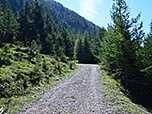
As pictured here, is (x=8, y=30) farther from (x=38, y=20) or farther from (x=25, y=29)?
(x=38, y=20)

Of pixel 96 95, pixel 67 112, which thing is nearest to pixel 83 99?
pixel 96 95

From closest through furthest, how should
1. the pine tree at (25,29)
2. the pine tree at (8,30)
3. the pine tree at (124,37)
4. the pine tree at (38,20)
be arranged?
the pine tree at (124,37), the pine tree at (8,30), the pine tree at (25,29), the pine tree at (38,20)

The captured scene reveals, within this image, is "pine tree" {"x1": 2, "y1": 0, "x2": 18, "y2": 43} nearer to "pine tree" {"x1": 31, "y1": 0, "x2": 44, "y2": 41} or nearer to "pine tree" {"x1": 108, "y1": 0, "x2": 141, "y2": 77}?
"pine tree" {"x1": 31, "y1": 0, "x2": 44, "y2": 41}

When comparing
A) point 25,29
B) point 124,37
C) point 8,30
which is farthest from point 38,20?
point 124,37

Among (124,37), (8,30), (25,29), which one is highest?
(25,29)

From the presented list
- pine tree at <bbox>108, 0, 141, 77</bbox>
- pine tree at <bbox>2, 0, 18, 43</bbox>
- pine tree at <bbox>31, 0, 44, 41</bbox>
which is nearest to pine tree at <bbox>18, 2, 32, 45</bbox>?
pine tree at <bbox>31, 0, 44, 41</bbox>

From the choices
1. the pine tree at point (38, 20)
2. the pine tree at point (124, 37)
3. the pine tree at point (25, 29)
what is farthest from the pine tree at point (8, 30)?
the pine tree at point (124, 37)

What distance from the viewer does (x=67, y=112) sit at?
664 cm

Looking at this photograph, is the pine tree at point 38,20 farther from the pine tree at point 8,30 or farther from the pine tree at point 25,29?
the pine tree at point 8,30

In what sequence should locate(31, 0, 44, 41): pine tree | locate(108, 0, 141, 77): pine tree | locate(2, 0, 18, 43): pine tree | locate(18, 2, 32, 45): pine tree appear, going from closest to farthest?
locate(108, 0, 141, 77): pine tree < locate(2, 0, 18, 43): pine tree < locate(18, 2, 32, 45): pine tree < locate(31, 0, 44, 41): pine tree

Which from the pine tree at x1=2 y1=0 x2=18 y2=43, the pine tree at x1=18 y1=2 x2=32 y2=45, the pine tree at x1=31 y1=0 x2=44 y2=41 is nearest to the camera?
the pine tree at x1=2 y1=0 x2=18 y2=43

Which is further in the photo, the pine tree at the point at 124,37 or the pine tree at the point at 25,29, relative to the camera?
the pine tree at the point at 25,29

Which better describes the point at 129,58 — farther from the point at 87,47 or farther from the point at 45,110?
the point at 87,47

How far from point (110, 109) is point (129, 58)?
312 inches
